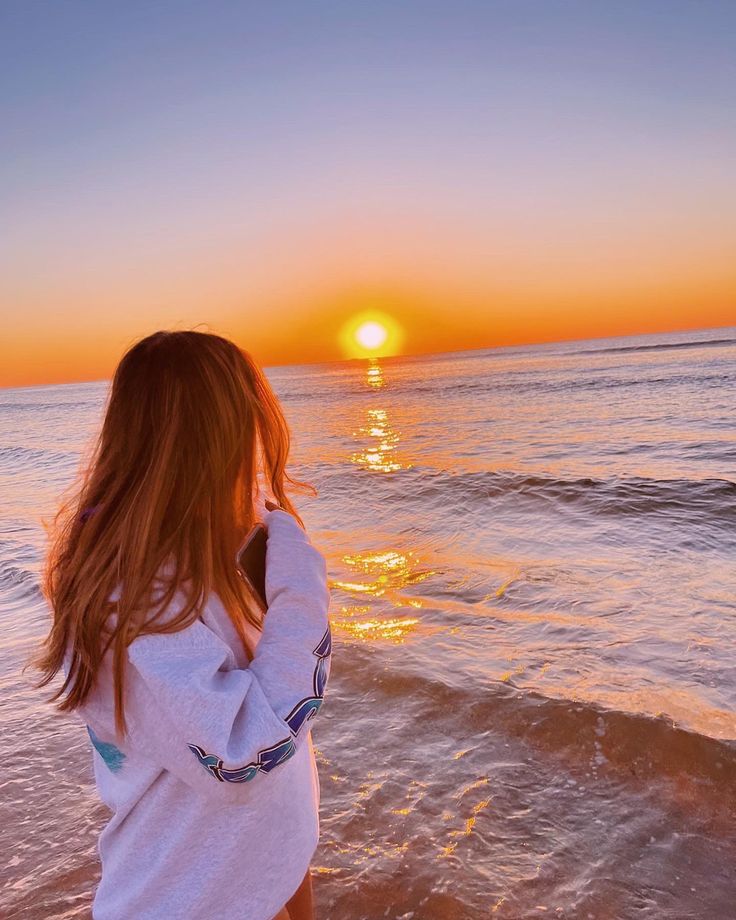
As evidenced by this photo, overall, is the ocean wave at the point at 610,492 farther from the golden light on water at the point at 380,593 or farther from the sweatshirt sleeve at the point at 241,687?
the sweatshirt sleeve at the point at 241,687

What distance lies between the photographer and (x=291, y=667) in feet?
4.45

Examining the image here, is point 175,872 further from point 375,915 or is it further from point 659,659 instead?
point 659,659

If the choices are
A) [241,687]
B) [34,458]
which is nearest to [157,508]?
[241,687]

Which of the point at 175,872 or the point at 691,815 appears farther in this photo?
the point at 691,815

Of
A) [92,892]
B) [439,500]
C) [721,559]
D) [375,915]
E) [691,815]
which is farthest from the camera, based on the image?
[439,500]

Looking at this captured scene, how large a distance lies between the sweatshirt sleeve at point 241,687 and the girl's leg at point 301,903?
706mm

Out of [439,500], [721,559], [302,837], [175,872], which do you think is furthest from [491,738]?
[439,500]

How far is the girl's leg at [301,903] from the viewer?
1893mm

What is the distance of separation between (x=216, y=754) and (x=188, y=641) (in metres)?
0.21

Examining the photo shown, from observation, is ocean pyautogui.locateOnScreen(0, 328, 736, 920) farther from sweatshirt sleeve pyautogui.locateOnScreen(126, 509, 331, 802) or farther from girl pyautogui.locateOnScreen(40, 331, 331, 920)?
sweatshirt sleeve pyautogui.locateOnScreen(126, 509, 331, 802)

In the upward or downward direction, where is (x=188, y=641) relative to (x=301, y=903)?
upward

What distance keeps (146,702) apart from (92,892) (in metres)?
2.47

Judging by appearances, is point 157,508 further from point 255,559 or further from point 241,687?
point 241,687

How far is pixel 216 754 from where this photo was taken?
4.13 feet
